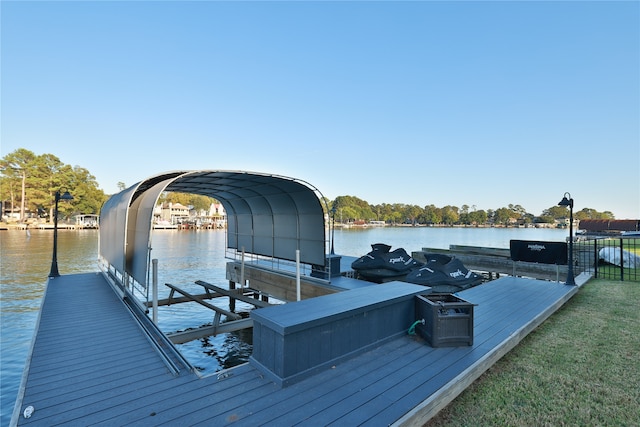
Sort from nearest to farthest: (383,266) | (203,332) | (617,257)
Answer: (203,332), (383,266), (617,257)

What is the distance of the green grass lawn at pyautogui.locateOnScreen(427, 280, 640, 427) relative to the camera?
12.3 ft

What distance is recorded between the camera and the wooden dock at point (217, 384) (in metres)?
3.39

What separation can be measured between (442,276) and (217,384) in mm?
8471

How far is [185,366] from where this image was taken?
14.8 ft

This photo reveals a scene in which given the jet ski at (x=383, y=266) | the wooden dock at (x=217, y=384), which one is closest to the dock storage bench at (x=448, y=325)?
the wooden dock at (x=217, y=384)

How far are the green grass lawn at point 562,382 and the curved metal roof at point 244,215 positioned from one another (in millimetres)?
6804

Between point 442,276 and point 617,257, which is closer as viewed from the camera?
point 442,276

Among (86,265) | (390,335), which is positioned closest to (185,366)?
(390,335)

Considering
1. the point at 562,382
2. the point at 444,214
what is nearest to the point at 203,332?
the point at 562,382

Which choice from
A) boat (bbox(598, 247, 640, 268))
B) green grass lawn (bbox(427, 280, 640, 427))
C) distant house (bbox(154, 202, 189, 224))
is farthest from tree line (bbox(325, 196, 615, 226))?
green grass lawn (bbox(427, 280, 640, 427))

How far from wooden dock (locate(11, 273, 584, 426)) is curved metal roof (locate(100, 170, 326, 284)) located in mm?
2338

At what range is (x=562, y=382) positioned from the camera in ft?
15.0

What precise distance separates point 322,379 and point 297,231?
330 inches

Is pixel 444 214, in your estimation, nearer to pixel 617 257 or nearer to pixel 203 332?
pixel 617 257
